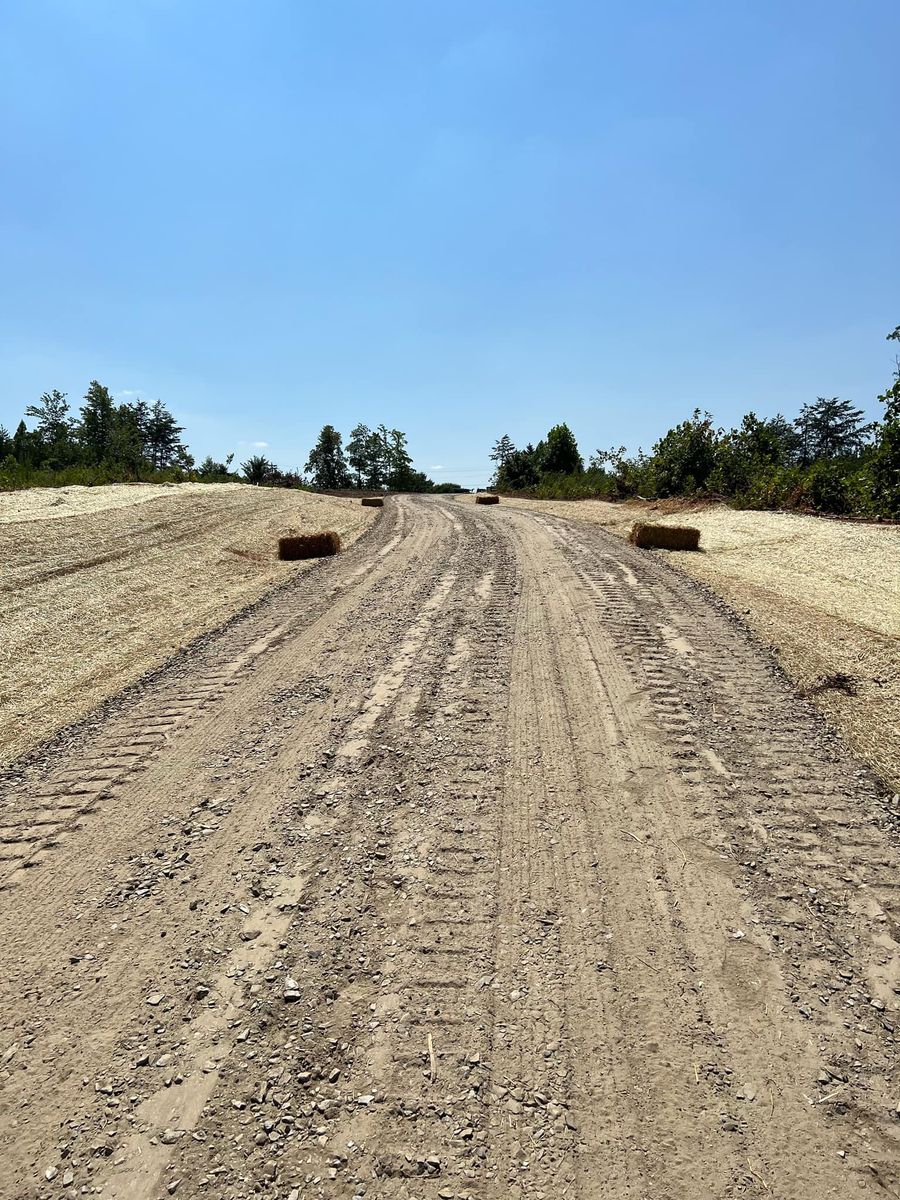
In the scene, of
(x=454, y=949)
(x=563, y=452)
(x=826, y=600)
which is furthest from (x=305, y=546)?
(x=563, y=452)

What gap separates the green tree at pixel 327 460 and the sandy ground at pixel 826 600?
49.0 metres

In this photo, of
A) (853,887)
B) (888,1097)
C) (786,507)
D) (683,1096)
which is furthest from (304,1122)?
(786,507)

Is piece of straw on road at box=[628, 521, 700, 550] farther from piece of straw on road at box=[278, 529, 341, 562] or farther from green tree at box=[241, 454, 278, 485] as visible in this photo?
green tree at box=[241, 454, 278, 485]

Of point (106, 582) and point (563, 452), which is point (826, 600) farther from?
point (563, 452)

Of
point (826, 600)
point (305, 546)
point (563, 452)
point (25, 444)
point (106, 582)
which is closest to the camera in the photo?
point (826, 600)

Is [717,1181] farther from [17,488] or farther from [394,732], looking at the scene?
[17,488]

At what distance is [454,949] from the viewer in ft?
8.80

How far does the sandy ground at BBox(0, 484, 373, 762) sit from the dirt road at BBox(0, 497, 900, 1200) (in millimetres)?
1299

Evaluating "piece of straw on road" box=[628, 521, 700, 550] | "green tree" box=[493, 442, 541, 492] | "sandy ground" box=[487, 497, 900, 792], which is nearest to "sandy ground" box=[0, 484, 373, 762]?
"sandy ground" box=[487, 497, 900, 792]

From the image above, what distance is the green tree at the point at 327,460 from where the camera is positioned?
60.3 m

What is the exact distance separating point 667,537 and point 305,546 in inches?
289

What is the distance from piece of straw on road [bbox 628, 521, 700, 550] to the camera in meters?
12.3

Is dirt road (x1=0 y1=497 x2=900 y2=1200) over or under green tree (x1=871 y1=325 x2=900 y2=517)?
under

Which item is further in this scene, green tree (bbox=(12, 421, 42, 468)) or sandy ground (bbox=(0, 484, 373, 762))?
green tree (bbox=(12, 421, 42, 468))
